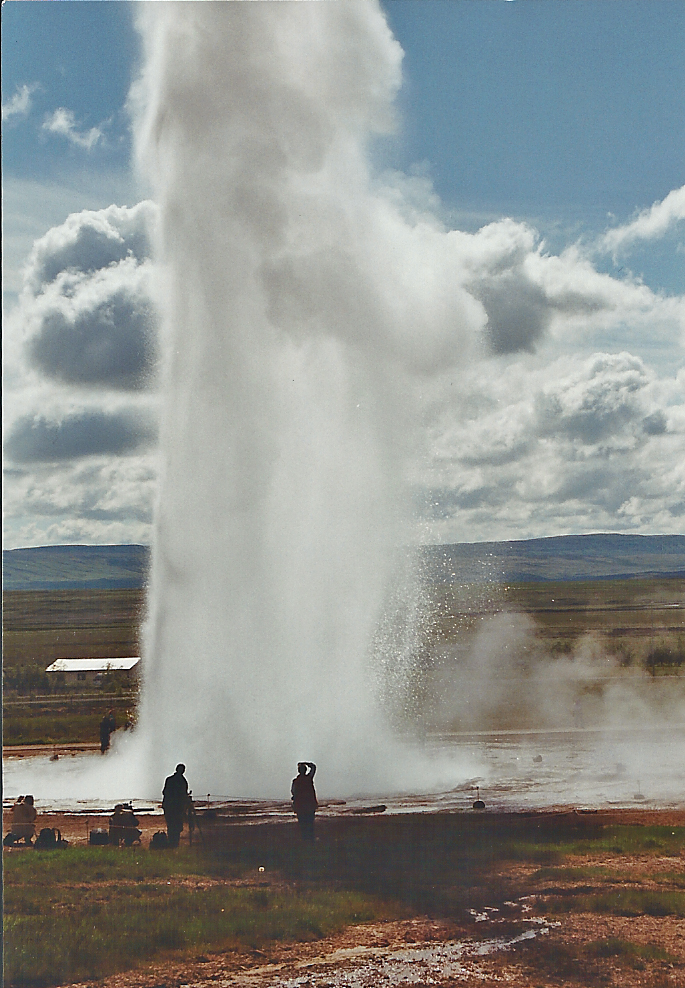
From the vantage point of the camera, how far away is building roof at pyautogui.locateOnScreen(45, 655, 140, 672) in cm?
2372

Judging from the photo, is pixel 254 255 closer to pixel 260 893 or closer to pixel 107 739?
pixel 107 739

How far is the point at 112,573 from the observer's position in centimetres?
8350

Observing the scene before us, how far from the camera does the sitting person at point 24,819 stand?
11352mm

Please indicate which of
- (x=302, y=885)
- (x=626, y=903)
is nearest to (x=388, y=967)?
(x=302, y=885)

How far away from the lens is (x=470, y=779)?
13.0m

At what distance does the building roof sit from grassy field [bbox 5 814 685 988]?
42.2 ft

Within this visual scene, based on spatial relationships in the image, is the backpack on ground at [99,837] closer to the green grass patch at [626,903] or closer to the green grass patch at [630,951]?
the green grass patch at [626,903]

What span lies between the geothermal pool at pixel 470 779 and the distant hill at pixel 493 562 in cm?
3435

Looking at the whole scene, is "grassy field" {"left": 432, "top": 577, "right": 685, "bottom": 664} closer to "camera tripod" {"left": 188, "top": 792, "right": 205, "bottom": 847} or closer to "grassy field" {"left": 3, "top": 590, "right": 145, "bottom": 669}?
"grassy field" {"left": 3, "top": 590, "right": 145, "bottom": 669}

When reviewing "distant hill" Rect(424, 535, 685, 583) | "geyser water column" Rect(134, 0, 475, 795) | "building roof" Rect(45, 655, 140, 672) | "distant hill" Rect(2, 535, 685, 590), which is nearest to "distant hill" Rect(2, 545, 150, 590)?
"distant hill" Rect(2, 535, 685, 590)

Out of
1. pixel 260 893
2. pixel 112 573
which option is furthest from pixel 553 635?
pixel 112 573

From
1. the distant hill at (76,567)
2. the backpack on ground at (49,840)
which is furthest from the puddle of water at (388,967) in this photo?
the distant hill at (76,567)

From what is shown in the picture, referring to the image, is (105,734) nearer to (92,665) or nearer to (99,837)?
(99,837)

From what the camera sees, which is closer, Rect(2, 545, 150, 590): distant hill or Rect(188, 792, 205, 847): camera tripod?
Rect(188, 792, 205, 847): camera tripod
